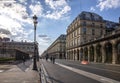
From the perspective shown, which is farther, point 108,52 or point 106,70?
point 108,52

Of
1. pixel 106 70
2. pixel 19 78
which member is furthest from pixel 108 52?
pixel 19 78

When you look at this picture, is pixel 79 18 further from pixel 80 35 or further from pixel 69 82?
pixel 69 82

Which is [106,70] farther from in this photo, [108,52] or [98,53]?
[98,53]

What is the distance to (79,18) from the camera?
93312 mm

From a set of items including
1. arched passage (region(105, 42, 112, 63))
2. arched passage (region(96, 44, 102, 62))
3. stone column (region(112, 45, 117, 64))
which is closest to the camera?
stone column (region(112, 45, 117, 64))

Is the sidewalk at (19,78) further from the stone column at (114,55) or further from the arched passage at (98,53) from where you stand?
the arched passage at (98,53)

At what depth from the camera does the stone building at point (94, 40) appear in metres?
54.3

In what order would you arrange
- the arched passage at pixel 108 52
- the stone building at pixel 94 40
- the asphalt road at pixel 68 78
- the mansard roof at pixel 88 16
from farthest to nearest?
the mansard roof at pixel 88 16 → the arched passage at pixel 108 52 → the stone building at pixel 94 40 → the asphalt road at pixel 68 78

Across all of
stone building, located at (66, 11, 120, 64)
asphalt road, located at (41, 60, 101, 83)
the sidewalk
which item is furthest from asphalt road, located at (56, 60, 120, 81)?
stone building, located at (66, 11, 120, 64)

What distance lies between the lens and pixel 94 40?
68125 millimetres

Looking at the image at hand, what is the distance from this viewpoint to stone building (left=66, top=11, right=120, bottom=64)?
5431 cm

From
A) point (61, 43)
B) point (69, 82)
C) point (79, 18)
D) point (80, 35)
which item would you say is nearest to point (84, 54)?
point (80, 35)

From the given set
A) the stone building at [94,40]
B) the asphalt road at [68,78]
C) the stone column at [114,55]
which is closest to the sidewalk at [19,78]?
the asphalt road at [68,78]

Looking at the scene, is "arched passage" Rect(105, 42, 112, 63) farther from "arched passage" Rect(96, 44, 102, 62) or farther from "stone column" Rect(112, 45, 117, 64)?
"arched passage" Rect(96, 44, 102, 62)
